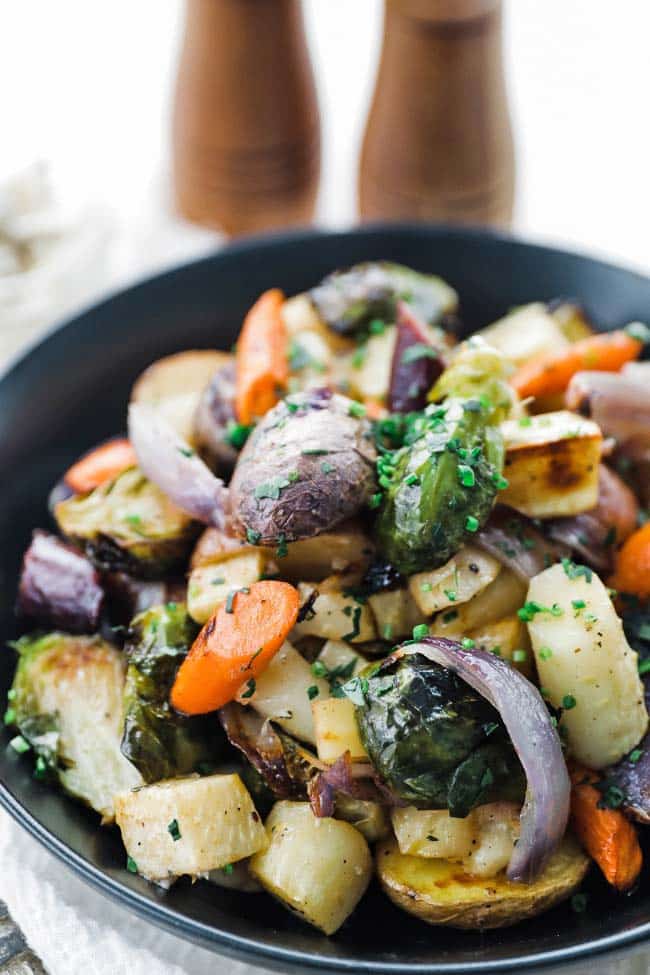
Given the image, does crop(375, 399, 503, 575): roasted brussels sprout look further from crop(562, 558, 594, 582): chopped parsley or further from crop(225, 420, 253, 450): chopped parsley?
crop(225, 420, 253, 450): chopped parsley

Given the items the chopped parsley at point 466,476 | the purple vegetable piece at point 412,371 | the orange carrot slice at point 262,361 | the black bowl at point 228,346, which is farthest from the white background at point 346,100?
the chopped parsley at point 466,476

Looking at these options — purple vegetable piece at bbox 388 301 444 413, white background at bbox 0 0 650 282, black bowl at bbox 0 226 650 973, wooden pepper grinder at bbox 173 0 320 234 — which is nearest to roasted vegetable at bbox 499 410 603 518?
purple vegetable piece at bbox 388 301 444 413

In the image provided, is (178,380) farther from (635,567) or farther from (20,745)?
(635,567)

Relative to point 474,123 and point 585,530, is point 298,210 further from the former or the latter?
point 585,530

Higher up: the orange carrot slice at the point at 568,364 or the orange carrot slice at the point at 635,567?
the orange carrot slice at the point at 568,364

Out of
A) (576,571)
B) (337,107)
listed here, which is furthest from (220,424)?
(337,107)

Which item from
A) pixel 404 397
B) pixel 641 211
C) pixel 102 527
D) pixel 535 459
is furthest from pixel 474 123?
pixel 102 527

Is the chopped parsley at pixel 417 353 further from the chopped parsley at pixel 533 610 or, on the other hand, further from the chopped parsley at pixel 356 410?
the chopped parsley at pixel 533 610
